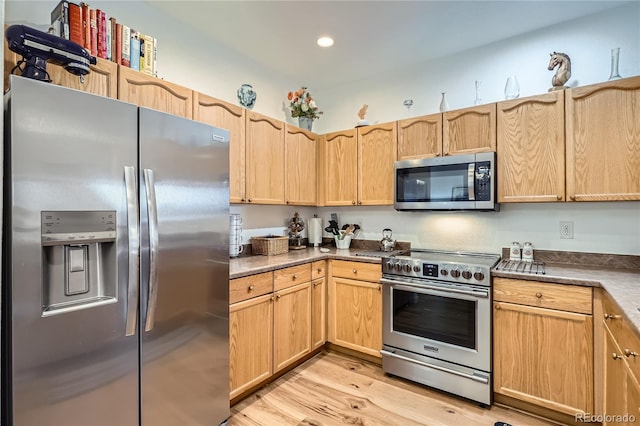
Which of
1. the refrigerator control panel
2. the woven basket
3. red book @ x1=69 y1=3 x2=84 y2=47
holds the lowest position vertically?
the woven basket

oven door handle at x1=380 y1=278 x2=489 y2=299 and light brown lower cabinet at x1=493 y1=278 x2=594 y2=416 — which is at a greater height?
oven door handle at x1=380 y1=278 x2=489 y2=299

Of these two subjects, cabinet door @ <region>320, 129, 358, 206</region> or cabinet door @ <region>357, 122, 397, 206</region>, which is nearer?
cabinet door @ <region>357, 122, 397, 206</region>

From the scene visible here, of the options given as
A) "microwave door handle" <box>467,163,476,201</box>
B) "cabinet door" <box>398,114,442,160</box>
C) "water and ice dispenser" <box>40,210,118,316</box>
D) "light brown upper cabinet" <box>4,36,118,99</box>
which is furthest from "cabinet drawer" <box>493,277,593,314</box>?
"light brown upper cabinet" <box>4,36,118,99</box>

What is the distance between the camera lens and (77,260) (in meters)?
1.25

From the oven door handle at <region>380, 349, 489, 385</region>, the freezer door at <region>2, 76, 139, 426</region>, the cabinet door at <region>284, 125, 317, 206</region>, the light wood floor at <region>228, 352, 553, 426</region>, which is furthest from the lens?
the cabinet door at <region>284, 125, 317, 206</region>

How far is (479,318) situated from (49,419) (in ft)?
7.72

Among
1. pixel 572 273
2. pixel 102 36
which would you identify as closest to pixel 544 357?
pixel 572 273

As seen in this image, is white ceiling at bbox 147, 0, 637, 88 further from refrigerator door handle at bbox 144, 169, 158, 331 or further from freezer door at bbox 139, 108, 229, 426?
refrigerator door handle at bbox 144, 169, 158, 331

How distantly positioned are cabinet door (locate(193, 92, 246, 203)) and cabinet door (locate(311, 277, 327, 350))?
40.4 inches

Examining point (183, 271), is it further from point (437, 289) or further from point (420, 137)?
point (420, 137)

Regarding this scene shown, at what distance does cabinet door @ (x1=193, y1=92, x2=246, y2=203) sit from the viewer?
2273 millimetres

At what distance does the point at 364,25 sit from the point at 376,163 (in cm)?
117

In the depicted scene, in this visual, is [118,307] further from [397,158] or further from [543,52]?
[543,52]

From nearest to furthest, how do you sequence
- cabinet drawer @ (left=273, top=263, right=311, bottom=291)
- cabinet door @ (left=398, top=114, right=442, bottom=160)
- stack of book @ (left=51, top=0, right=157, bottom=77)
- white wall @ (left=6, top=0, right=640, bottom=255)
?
stack of book @ (left=51, top=0, right=157, bottom=77), white wall @ (left=6, top=0, right=640, bottom=255), cabinet drawer @ (left=273, top=263, right=311, bottom=291), cabinet door @ (left=398, top=114, right=442, bottom=160)
